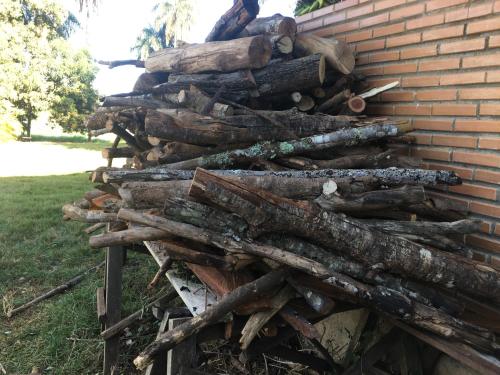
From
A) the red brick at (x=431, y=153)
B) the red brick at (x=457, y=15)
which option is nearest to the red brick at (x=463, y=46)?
the red brick at (x=457, y=15)

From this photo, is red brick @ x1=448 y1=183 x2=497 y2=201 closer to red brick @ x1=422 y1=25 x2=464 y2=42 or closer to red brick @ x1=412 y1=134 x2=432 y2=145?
red brick @ x1=412 y1=134 x2=432 y2=145

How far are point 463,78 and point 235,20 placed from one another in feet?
6.76

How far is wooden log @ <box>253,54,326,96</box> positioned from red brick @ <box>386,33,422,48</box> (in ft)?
1.98

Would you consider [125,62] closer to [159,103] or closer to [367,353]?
[159,103]

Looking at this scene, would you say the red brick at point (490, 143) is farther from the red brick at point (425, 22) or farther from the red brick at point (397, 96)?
the red brick at point (425, 22)

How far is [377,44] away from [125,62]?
2.71 m

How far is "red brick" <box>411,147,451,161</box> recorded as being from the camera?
3053 mm

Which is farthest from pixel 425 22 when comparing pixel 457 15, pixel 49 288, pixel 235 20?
pixel 49 288

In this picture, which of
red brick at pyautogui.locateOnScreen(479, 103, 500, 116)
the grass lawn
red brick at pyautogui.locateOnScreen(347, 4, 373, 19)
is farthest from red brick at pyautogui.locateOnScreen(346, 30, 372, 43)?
the grass lawn

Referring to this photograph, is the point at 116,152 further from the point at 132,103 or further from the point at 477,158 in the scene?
the point at 477,158

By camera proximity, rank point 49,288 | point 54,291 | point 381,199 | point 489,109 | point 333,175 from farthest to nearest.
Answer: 1. point 49,288
2. point 54,291
3. point 489,109
4. point 333,175
5. point 381,199

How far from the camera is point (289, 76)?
344 centimetres

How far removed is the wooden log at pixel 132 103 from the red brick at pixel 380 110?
1.81 meters

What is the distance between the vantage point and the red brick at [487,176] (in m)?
2.69
